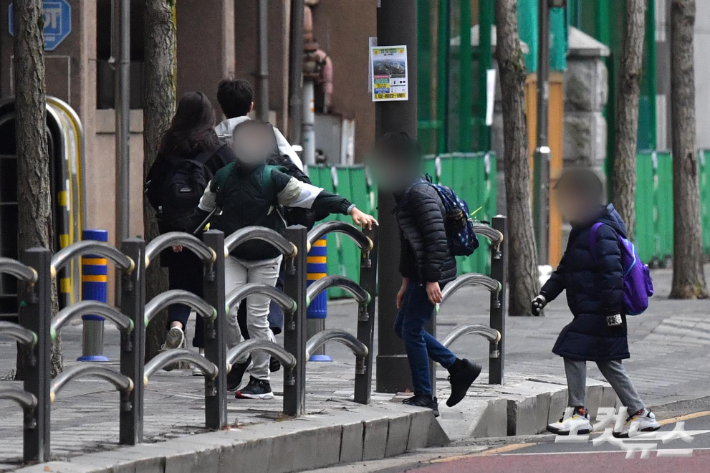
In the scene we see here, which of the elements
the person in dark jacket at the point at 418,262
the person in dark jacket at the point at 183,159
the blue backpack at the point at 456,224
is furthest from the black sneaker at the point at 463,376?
the person in dark jacket at the point at 183,159

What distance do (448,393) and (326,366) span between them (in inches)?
62.9

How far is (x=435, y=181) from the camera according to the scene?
1981 cm

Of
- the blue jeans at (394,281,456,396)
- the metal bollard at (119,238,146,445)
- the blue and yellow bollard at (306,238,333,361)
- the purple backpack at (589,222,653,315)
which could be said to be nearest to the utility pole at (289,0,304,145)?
the blue and yellow bollard at (306,238,333,361)

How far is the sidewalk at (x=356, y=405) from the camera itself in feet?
24.1

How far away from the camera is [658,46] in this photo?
94.8ft

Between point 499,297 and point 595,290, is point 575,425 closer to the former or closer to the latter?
point 595,290

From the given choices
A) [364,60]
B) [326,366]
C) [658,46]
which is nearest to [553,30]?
[364,60]

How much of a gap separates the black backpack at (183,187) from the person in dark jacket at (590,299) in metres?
2.14

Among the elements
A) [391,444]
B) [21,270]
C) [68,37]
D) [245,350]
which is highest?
[68,37]

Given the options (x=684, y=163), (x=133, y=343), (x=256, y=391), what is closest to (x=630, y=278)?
(x=256, y=391)

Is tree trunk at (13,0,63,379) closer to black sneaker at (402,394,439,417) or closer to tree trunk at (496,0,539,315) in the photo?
black sneaker at (402,394,439,417)

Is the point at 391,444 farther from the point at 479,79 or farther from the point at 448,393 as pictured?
the point at 479,79

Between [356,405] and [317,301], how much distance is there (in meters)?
2.68

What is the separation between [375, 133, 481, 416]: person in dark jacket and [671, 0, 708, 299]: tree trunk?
10.3 m
